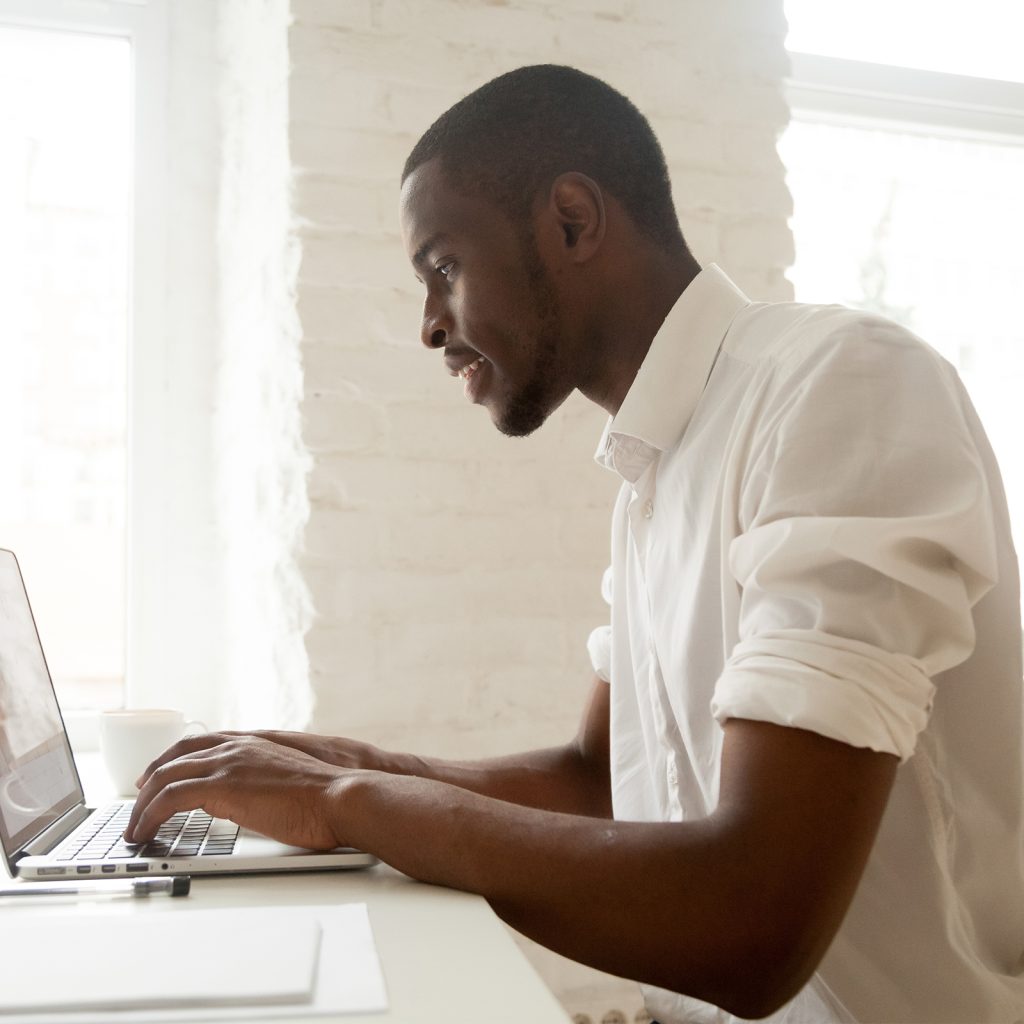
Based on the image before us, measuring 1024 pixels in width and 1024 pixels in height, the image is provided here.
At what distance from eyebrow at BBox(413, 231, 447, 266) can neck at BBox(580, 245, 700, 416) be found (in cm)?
16

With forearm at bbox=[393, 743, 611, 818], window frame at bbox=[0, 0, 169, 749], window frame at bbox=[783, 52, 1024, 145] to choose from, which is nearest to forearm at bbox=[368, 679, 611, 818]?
forearm at bbox=[393, 743, 611, 818]

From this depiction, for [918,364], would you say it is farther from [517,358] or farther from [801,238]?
[801,238]

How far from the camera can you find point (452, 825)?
703mm

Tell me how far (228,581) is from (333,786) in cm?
119

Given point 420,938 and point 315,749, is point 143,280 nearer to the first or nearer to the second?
point 315,749

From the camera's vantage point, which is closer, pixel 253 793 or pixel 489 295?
pixel 253 793

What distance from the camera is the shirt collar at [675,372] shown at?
96cm

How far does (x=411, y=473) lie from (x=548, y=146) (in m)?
0.62

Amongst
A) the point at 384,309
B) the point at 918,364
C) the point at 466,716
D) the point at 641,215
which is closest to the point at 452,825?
the point at 918,364

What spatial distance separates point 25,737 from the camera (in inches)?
38.1

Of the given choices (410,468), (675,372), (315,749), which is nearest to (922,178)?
(410,468)

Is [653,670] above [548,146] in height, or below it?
below

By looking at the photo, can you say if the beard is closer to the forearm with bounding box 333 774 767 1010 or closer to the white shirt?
the white shirt

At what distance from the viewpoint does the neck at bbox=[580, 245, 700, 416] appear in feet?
3.46
